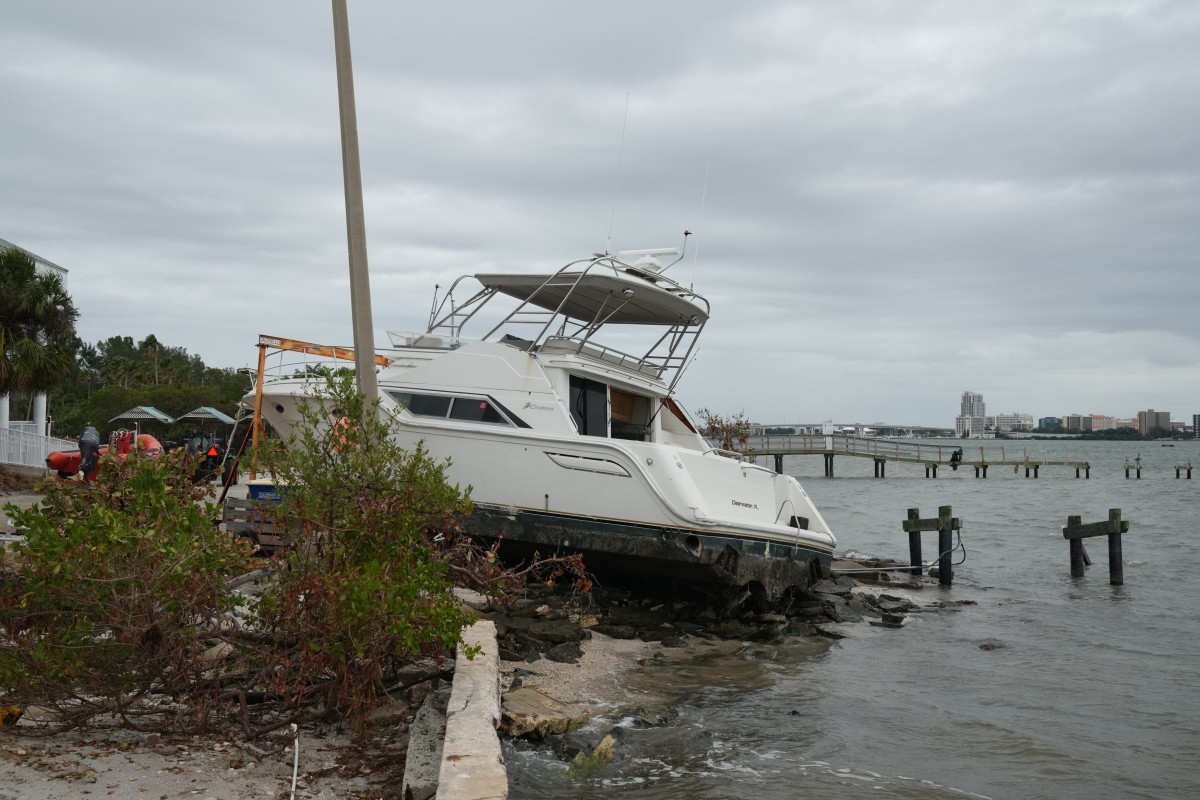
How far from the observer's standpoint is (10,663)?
556 cm

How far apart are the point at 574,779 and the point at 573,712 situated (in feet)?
3.59

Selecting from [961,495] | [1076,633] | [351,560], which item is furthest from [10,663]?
[961,495]

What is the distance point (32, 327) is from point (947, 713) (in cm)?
2428

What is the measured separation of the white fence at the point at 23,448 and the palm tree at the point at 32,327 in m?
3.41

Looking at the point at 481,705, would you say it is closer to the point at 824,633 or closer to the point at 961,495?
the point at 824,633

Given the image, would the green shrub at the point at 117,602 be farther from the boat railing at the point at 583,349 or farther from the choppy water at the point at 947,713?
the boat railing at the point at 583,349

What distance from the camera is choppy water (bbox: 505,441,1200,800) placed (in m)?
7.10

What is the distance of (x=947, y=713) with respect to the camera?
30.7ft

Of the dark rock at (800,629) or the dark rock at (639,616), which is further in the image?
the dark rock at (800,629)

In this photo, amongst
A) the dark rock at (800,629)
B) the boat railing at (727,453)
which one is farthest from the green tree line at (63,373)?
the dark rock at (800,629)

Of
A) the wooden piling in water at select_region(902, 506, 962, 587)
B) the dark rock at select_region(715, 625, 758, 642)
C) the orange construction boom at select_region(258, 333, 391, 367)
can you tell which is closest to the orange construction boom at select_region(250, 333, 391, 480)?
the orange construction boom at select_region(258, 333, 391, 367)

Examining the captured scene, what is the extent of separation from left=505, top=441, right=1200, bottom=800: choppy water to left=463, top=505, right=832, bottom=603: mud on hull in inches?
37.3

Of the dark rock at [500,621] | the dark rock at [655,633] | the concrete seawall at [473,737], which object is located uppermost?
the concrete seawall at [473,737]

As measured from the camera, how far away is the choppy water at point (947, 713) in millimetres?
7098
